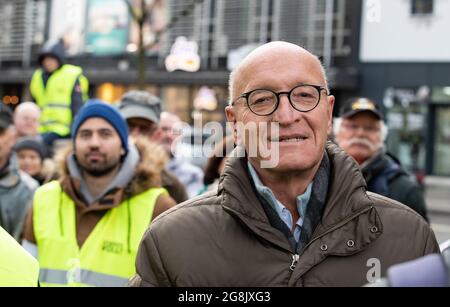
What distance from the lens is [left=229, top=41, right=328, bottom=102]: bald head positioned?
207cm

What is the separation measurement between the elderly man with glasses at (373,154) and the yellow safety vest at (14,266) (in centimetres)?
311

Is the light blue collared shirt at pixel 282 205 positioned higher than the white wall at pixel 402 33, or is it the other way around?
the white wall at pixel 402 33

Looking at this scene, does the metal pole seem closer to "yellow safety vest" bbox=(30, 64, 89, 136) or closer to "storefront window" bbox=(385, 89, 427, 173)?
"storefront window" bbox=(385, 89, 427, 173)

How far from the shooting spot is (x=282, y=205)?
6.93ft

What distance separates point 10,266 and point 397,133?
18518 mm

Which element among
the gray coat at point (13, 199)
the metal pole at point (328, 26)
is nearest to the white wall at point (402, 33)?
the metal pole at point (328, 26)

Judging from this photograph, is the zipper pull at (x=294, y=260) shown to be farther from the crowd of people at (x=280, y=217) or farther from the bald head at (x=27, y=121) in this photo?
the bald head at (x=27, y=121)

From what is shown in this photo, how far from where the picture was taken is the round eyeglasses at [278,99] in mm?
2039

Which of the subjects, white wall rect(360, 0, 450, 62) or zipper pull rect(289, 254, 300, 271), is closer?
zipper pull rect(289, 254, 300, 271)

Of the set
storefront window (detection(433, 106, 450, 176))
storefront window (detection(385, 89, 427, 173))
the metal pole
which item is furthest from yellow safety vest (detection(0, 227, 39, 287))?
the metal pole

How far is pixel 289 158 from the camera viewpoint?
2062 millimetres

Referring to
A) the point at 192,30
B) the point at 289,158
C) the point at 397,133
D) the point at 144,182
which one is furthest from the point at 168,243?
the point at 192,30

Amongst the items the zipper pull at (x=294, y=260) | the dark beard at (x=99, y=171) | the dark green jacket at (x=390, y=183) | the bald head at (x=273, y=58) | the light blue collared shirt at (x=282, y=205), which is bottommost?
the dark green jacket at (x=390, y=183)
